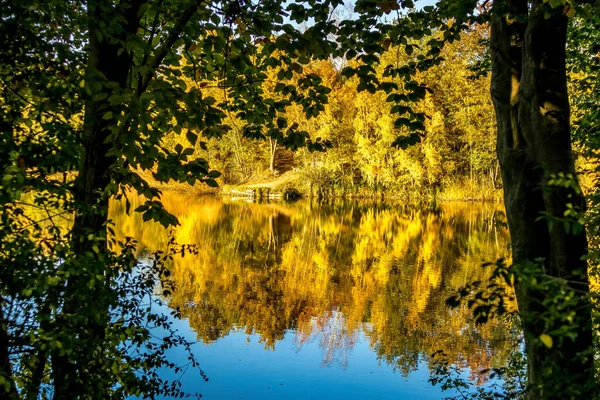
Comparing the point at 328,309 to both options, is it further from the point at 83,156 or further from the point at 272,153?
the point at 272,153

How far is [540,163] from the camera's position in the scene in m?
3.79

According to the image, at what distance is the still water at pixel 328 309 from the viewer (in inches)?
383

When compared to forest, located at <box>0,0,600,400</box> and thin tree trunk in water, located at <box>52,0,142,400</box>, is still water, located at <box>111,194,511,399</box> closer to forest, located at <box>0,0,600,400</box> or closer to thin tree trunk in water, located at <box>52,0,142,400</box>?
forest, located at <box>0,0,600,400</box>

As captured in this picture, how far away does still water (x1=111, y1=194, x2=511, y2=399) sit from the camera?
31.9 feet

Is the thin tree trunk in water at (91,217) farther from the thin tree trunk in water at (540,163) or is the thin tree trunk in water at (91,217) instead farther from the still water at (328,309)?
the still water at (328,309)

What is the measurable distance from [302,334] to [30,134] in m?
9.26

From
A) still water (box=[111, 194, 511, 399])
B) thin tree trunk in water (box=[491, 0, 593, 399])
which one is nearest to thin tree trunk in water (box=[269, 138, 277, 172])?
still water (box=[111, 194, 511, 399])

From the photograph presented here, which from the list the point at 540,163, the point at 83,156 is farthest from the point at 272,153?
the point at 540,163

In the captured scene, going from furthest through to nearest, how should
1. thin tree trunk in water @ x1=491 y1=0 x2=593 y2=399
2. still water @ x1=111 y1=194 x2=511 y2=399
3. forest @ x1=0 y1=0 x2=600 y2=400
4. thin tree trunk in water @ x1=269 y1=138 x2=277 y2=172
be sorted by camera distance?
thin tree trunk in water @ x1=269 y1=138 x2=277 y2=172, still water @ x1=111 y1=194 x2=511 y2=399, thin tree trunk in water @ x1=491 y1=0 x2=593 y2=399, forest @ x1=0 y1=0 x2=600 y2=400

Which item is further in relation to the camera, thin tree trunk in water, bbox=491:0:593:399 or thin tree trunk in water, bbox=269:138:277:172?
thin tree trunk in water, bbox=269:138:277:172

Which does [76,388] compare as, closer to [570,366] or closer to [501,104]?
[570,366]

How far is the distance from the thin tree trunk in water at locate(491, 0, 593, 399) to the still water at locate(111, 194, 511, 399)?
18.7 ft

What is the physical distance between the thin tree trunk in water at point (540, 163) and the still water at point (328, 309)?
18.7 ft

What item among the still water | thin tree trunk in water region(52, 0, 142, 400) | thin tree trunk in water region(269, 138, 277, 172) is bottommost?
the still water
